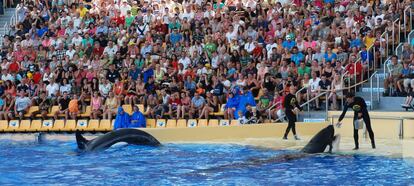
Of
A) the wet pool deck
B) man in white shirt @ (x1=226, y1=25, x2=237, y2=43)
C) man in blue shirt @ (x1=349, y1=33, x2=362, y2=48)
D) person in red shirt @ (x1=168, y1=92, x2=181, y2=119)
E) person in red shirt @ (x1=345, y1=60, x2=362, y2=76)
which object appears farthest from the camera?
man in white shirt @ (x1=226, y1=25, x2=237, y2=43)

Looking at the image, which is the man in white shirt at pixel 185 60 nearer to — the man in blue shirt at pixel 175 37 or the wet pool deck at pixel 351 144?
the man in blue shirt at pixel 175 37

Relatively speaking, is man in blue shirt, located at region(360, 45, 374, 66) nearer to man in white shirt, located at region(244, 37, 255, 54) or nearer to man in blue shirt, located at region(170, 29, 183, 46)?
man in white shirt, located at region(244, 37, 255, 54)

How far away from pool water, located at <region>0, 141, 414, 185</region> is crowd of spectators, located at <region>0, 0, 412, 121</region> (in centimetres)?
393

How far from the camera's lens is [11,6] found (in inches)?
1419

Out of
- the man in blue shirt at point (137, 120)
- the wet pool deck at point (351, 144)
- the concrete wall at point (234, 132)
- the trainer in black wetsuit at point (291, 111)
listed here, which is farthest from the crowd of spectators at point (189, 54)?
the wet pool deck at point (351, 144)

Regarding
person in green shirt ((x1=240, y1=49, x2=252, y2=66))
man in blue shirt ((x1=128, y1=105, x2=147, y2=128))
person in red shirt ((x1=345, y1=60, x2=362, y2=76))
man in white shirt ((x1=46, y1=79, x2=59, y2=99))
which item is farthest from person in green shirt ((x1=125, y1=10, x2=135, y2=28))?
person in red shirt ((x1=345, y1=60, x2=362, y2=76))

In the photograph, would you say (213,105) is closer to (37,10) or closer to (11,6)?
(37,10)

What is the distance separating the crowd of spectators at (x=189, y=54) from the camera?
24828mm

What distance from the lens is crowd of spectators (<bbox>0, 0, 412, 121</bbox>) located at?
2483 cm

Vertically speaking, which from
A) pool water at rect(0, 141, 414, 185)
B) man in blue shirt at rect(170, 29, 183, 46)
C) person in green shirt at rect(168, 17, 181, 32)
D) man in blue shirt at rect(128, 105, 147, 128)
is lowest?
pool water at rect(0, 141, 414, 185)

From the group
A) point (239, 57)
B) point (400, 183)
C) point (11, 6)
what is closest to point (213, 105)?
point (239, 57)

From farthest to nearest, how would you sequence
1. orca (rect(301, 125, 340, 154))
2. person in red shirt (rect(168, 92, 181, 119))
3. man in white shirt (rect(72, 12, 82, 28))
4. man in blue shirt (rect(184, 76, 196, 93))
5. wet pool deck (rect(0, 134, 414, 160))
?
man in white shirt (rect(72, 12, 82, 28)) < man in blue shirt (rect(184, 76, 196, 93)) < person in red shirt (rect(168, 92, 181, 119)) < orca (rect(301, 125, 340, 154)) < wet pool deck (rect(0, 134, 414, 160))

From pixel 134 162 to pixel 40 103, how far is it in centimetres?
931

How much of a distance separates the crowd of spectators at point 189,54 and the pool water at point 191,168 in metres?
3.93
